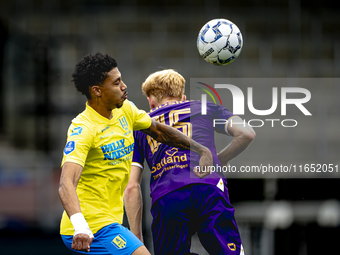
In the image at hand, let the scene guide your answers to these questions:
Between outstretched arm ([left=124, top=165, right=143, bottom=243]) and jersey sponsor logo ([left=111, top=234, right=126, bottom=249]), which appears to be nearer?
jersey sponsor logo ([left=111, top=234, right=126, bottom=249])

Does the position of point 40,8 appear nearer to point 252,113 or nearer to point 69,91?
point 69,91

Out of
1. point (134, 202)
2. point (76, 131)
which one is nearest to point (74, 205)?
point (76, 131)

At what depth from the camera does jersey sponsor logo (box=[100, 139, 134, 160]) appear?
3.28m

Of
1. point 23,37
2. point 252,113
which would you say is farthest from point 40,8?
point 252,113

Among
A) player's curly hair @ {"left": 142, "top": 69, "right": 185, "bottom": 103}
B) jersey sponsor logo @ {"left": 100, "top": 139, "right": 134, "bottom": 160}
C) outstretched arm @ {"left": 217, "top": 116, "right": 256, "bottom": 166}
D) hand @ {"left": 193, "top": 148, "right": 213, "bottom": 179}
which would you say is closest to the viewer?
jersey sponsor logo @ {"left": 100, "top": 139, "right": 134, "bottom": 160}

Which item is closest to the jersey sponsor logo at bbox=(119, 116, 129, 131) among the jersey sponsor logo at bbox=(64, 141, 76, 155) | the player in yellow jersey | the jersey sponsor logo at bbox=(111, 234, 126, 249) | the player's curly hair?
the player in yellow jersey

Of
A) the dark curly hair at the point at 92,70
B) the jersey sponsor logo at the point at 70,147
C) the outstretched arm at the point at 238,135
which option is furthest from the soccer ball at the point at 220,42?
the jersey sponsor logo at the point at 70,147

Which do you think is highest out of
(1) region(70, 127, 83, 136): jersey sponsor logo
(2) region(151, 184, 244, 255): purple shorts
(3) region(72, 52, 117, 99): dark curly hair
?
(3) region(72, 52, 117, 99): dark curly hair

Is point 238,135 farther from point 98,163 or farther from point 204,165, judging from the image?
point 98,163

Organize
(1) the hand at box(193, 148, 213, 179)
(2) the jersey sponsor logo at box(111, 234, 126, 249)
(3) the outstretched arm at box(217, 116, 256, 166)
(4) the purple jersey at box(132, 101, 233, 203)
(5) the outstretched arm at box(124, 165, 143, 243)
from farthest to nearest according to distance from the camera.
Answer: (5) the outstretched arm at box(124, 165, 143, 243)
(3) the outstretched arm at box(217, 116, 256, 166)
(4) the purple jersey at box(132, 101, 233, 203)
(1) the hand at box(193, 148, 213, 179)
(2) the jersey sponsor logo at box(111, 234, 126, 249)

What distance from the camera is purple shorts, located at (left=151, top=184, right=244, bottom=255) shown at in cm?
377

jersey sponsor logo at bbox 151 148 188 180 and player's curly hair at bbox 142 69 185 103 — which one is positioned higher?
player's curly hair at bbox 142 69 185 103

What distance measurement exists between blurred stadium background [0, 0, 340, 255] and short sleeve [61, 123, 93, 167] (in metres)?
3.41

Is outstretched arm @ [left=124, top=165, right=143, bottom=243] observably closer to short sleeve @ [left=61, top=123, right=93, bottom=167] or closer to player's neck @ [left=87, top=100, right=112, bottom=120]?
player's neck @ [left=87, top=100, right=112, bottom=120]
